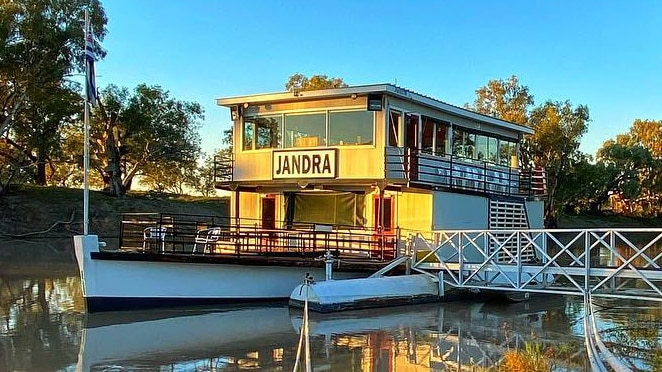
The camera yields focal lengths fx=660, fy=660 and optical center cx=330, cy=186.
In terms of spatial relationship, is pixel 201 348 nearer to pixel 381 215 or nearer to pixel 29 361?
pixel 29 361

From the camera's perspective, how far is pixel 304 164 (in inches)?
640

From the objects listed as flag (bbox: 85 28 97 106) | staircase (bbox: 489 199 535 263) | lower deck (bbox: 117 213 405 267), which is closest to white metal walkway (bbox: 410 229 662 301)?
lower deck (bbox: 117 213 405 267)

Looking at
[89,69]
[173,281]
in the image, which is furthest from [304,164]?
[89,69]

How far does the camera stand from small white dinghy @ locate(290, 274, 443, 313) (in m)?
12.6

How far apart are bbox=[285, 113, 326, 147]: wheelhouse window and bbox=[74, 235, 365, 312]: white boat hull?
11.9ft

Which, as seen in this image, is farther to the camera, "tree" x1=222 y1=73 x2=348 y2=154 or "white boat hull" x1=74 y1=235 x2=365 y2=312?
"tree" x1=222 y1=73 x2=348 y2=154

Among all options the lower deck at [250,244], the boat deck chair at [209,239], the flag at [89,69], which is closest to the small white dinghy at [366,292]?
the lower deck at [250,244]

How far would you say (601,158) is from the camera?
188 feet

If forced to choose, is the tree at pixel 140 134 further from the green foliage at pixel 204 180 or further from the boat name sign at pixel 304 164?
the boat name sign at pixel 304 164

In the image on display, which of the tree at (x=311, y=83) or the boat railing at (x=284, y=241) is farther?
the tree at (x=311, y=83)

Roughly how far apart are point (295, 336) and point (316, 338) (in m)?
0.41

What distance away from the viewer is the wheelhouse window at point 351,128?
15727 millimetres

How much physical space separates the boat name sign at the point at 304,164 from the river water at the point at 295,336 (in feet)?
12.3

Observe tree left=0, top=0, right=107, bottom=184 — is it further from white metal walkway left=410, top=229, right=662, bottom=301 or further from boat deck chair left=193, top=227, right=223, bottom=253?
white metal walkway left=410, top=229, right=662, bottom=301
